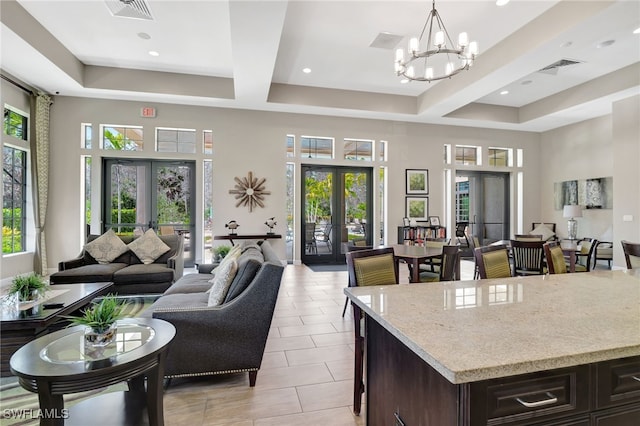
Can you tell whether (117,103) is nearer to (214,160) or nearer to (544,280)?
(214,160)

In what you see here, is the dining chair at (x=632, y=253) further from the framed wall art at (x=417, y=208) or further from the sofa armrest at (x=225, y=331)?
the framed wall art at (x=417, y=208)

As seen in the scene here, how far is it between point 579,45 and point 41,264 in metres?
9.43

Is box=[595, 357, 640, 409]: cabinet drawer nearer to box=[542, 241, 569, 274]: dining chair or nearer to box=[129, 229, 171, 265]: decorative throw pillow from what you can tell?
box=[542, 241, 569, 274]: dining chair

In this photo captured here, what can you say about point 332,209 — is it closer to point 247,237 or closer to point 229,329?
point 247,237

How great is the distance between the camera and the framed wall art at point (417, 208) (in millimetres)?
8266

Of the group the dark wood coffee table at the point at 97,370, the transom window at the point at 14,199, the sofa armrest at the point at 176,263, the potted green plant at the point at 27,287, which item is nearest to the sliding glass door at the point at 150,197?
the transom window at the point at 14,199

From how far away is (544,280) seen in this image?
1.96m

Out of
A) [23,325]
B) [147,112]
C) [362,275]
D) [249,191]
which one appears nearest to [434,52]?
[362,275]

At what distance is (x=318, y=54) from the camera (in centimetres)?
550

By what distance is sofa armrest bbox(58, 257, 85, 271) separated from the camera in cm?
451

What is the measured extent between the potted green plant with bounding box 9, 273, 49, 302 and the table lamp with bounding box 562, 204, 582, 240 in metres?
9.61

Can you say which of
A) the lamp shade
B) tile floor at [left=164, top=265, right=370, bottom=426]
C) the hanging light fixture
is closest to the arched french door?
the hanging light fixture

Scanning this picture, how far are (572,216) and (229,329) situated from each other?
8479mm

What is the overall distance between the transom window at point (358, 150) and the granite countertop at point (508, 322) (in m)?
6.37
